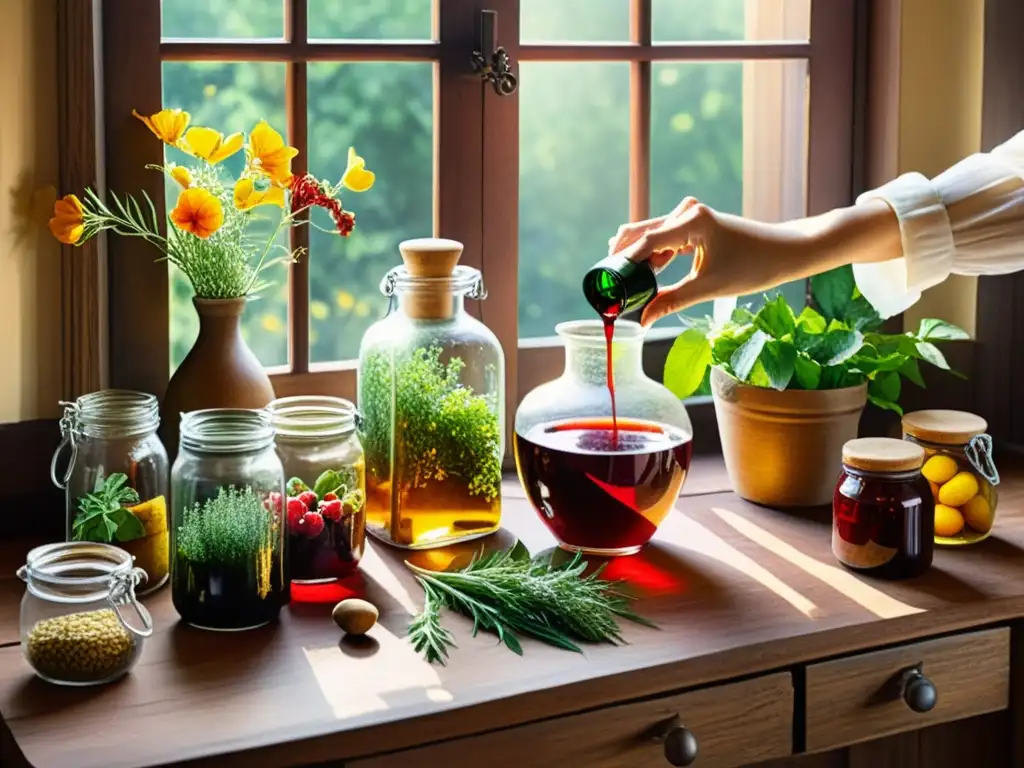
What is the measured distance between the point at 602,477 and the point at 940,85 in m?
0.91

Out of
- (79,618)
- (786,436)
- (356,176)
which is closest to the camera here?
(79,618)

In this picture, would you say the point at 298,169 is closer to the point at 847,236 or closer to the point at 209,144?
the point at 209,144

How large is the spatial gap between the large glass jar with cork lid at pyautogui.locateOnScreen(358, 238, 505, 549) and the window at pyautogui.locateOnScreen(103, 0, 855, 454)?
0.79 feet

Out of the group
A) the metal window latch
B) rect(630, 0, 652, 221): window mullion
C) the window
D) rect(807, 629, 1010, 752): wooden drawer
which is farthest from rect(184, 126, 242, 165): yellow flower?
rect(807, 629, 1010, 752): wooden drawer

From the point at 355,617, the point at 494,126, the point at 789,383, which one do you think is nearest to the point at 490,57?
the point at 494,126

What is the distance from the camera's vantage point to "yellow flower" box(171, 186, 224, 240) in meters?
1.57

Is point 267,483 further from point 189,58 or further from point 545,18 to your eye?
point 545,18

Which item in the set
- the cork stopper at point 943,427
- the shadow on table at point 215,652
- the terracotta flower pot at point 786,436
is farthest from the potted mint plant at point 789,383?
the shadow on table at point 215,652

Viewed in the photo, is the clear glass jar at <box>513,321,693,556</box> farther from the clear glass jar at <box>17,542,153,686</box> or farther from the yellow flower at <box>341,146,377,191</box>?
the clear glass jar at <box>17,542,153,686</box>

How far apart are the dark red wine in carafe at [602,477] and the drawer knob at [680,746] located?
284 millimetres

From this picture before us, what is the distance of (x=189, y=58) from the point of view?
176 cm

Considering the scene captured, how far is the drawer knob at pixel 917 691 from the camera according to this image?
1.54 metres

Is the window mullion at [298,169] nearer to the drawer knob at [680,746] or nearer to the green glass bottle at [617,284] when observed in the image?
the green glass bottle at [617,284]

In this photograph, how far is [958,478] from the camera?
172 centimetres
